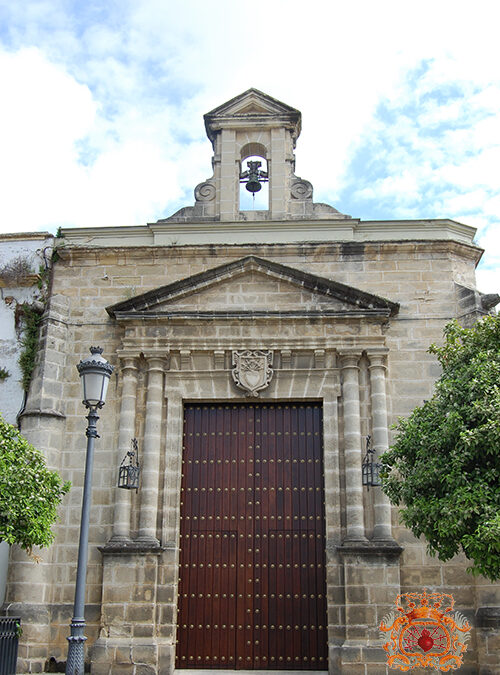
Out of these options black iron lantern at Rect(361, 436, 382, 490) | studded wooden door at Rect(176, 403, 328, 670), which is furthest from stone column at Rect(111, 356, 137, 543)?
black iron lantern at Rect(361, 436, 382, 490)

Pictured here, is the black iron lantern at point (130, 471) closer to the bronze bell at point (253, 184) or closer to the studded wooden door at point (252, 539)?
the studded wooden door at point (252, 539)

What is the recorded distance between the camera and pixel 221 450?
12414mm

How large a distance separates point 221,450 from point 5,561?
3695 millimetres

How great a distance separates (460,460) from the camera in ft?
29.7

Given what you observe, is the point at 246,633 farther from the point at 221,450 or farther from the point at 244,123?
the point at 244,123

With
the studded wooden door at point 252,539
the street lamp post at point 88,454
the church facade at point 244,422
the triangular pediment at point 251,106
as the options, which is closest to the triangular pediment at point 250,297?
the church facade at point 244,422

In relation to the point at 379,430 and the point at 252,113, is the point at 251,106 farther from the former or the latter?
the point at 379,430

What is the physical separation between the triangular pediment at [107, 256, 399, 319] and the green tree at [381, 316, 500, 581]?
8.81ft

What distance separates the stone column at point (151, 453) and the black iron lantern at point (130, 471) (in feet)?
0.39

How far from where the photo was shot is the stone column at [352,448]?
11.5 meters

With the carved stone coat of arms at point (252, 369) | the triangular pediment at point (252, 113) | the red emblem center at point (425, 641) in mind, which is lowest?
the red emblem center at point (425, 641)

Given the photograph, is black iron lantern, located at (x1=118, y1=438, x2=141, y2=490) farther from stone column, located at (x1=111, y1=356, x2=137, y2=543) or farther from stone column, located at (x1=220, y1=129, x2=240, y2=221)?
stone column, located at (x1=220, y1=129, x2=240, y2=221)

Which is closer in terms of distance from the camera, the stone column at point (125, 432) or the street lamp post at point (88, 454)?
the street lamp post at point (88, 454)

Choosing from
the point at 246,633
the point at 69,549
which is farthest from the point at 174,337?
the point at 246,633
